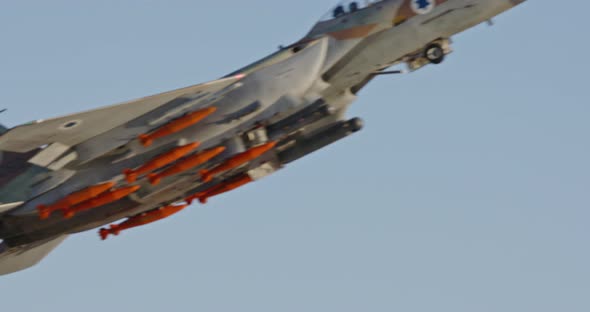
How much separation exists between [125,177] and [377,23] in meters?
6.65

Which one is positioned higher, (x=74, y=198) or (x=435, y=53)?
(x=435, y=53)

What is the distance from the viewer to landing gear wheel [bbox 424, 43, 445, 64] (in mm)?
27203

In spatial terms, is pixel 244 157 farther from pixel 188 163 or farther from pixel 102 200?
pixel 102 200

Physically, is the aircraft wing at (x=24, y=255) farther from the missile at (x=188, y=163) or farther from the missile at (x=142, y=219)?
the missile at (x=188, y=163)

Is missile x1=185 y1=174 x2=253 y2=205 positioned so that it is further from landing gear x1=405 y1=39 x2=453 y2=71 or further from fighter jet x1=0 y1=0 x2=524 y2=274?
landing gear x1=405 y1=39 x2=453 y2=71

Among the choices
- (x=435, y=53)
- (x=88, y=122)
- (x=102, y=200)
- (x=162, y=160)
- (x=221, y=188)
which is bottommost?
(x=102, y=200)

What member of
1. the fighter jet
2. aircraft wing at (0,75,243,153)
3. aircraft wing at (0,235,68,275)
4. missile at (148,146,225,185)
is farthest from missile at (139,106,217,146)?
aircraft wing at (0,235,68,275)

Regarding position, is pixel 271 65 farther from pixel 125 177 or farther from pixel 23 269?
pixel 23 269

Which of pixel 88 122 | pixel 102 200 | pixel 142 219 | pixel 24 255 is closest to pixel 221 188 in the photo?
pixel 142 219

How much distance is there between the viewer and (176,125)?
2653cm

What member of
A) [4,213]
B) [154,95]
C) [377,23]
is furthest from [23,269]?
[377,23]

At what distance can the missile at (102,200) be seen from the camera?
2738 centimetres

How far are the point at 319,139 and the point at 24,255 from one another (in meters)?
8.89

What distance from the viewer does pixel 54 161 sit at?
88.2ft
